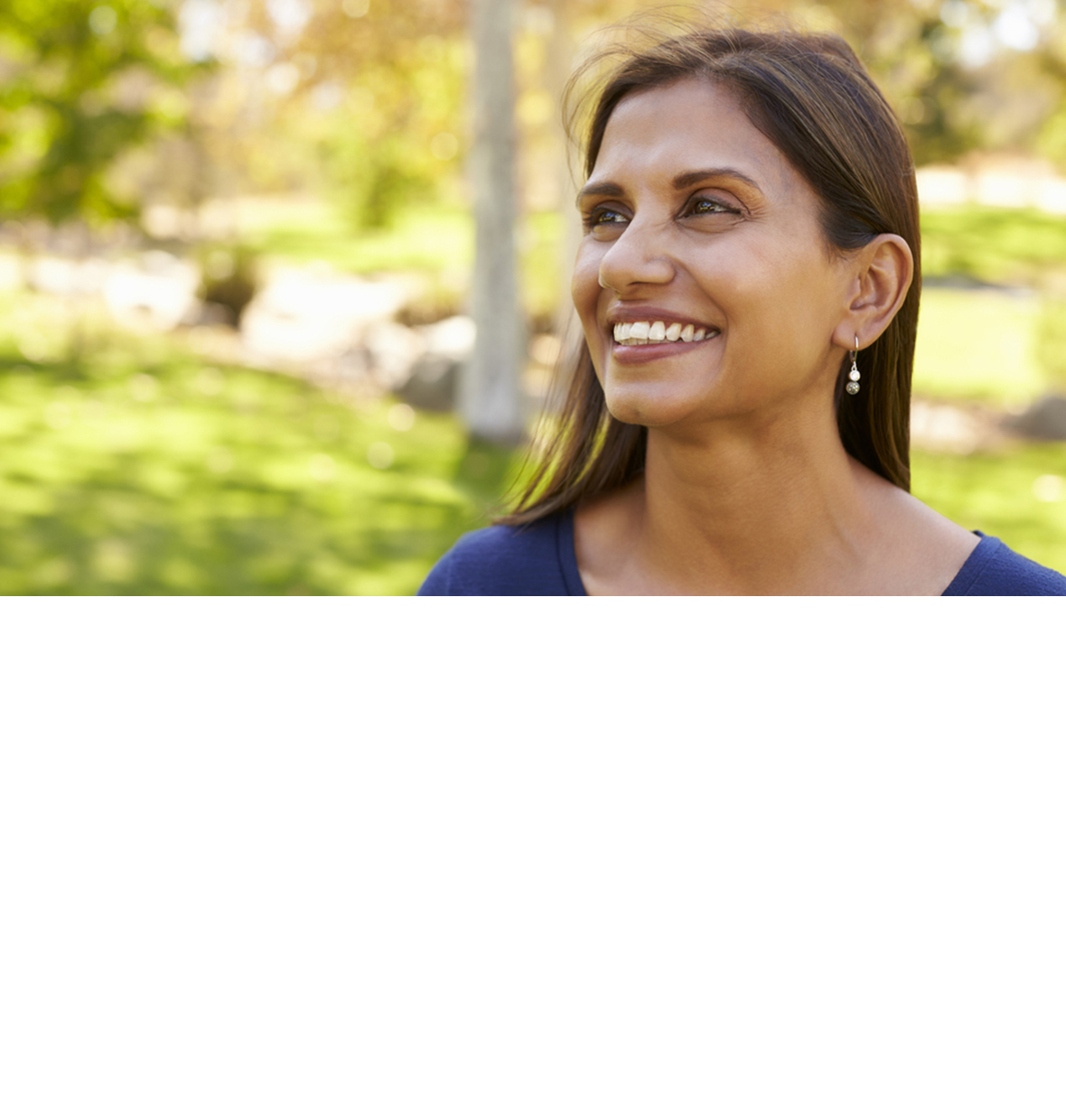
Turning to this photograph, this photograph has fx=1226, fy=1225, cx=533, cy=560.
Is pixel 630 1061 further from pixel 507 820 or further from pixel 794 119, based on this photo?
pixel 794 119

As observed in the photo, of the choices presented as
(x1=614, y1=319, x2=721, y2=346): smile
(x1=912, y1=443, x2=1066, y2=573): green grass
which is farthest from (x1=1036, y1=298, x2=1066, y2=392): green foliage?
(x1=614, y1=319, x2=721, y2=346): smile

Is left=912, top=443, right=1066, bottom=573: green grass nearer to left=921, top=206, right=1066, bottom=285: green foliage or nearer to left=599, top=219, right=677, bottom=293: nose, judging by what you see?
left=599, top=219, right=677, bottom=293: nose

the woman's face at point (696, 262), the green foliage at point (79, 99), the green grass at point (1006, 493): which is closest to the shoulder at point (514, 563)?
the woman's face at point (696, 262)

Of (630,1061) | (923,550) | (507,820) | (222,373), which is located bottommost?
(630,1061)

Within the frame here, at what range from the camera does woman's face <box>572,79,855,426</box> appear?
1121 mm

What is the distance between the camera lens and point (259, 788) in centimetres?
95

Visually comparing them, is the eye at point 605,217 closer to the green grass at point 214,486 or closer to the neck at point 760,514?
the neck at point 760,514

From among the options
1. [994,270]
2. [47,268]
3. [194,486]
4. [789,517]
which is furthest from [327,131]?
[789,517]

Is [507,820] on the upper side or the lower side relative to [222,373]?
lower

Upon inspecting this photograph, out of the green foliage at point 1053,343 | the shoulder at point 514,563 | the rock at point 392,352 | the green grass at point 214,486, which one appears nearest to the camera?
the shoulder at point 514,563

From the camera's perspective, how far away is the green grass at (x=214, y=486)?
5.36 metres

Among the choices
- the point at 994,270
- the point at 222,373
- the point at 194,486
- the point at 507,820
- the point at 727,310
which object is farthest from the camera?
the point at 994,270

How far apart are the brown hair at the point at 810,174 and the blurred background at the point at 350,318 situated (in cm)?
19

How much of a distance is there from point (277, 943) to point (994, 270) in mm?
15125
